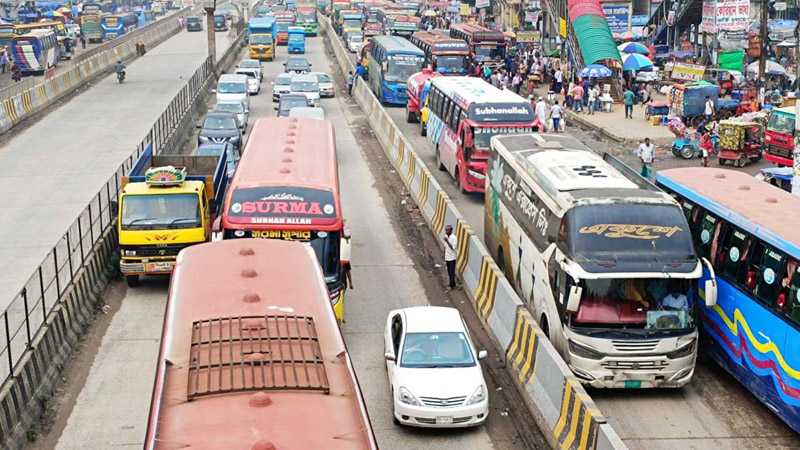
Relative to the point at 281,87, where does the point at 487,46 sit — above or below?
above

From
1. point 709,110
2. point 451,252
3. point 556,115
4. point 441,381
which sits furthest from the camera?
point 556,115

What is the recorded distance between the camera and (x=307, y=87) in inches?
1992

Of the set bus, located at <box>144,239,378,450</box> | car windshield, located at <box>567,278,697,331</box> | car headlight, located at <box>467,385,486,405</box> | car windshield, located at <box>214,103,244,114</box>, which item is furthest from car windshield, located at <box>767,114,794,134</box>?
bus, located at <box>144,239,378,450</box>

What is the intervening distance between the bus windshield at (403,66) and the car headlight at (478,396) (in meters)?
35.9

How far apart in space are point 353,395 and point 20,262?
16835 millimetres

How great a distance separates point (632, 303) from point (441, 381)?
3223 millimetres

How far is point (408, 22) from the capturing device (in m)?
77.5

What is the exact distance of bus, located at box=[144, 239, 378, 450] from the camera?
9828mm

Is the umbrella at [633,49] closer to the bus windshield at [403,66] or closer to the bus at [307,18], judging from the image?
the bus windshield at [403,66]

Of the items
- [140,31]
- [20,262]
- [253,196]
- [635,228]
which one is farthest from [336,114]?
[140,31]

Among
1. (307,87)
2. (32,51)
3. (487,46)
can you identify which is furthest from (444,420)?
(32,51)

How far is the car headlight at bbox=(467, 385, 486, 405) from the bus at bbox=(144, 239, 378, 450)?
9.30ft

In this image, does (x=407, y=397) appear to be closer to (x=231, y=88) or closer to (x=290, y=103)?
(x=290, y=103)

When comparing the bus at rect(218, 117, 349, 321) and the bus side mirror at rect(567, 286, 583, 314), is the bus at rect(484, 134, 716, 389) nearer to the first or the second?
the bus side mirror at rect(567, 286, 583, 314)
